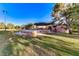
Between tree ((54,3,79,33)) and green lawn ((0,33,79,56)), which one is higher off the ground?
tree ((54,3,79,33))

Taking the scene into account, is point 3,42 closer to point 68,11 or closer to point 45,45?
point 45,45

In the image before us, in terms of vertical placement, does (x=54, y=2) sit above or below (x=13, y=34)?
above

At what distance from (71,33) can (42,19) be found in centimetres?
26

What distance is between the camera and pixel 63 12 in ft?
4.51

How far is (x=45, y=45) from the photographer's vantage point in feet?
4.35

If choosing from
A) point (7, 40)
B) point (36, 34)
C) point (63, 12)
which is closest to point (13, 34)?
point (7, 40)

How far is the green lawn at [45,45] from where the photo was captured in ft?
4.29

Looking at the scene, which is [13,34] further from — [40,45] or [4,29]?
[40,45]

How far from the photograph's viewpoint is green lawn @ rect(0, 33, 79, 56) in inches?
51.5

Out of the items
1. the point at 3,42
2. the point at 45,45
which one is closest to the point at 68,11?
the point at 45,45

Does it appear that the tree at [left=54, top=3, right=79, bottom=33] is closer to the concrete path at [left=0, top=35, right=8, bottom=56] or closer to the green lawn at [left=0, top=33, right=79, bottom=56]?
the green lawn at [left=0, top=33, right=79, bottom=56]

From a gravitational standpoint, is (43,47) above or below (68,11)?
below

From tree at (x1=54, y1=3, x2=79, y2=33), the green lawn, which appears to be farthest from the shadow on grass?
tree at (x1=54, y1=3, x2=79, y2=33)

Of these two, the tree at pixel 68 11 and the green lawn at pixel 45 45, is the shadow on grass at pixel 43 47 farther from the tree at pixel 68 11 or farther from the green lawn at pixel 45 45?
the tree at pixel 68 11
